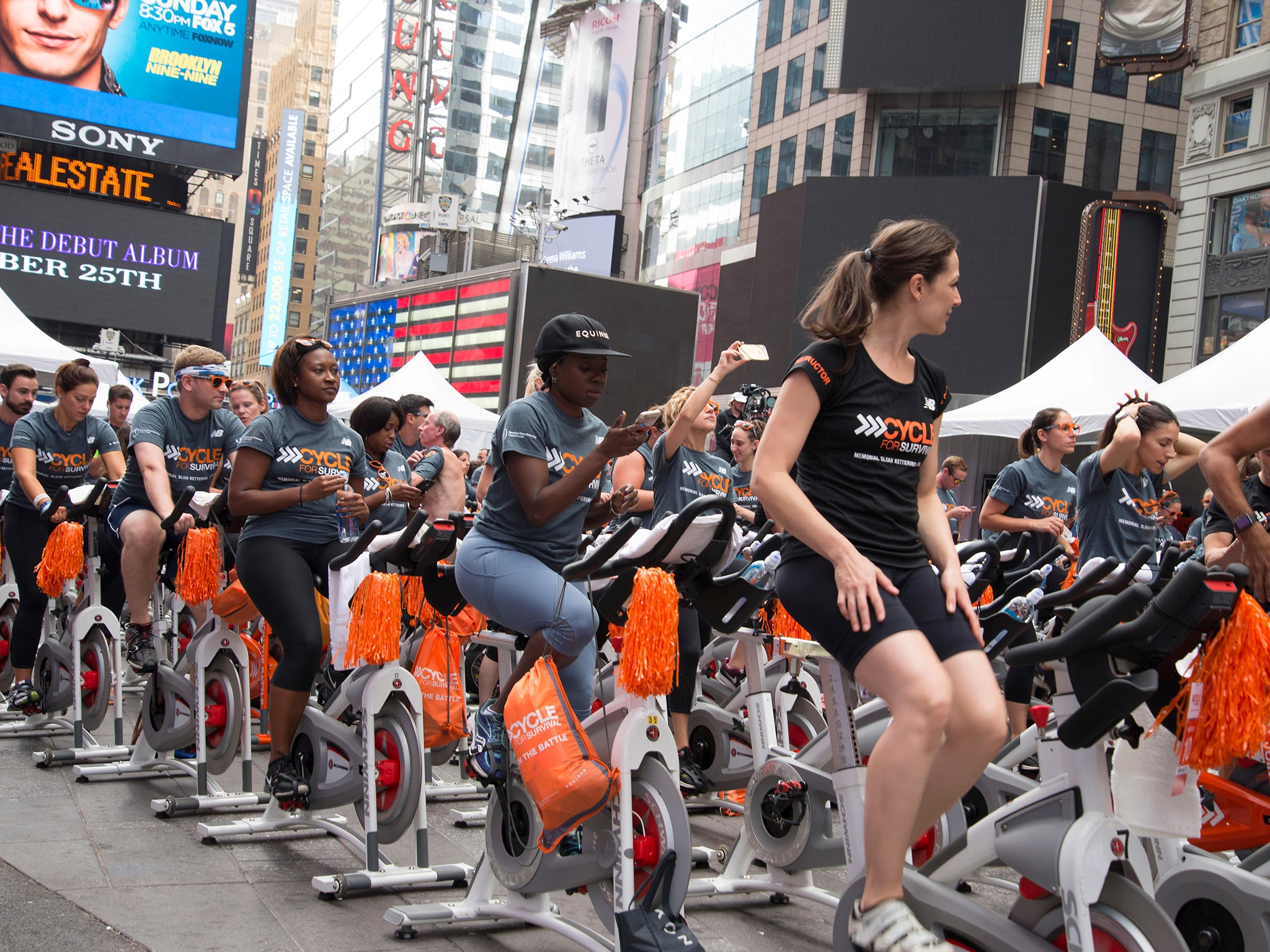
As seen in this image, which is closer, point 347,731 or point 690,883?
point 690,883

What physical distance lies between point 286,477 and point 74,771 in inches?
87.5

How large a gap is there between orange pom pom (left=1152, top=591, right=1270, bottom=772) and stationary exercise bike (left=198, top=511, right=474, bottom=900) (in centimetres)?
262

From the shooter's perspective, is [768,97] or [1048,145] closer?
[1048,145]

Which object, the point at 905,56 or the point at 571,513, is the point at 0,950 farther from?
the point at 905,56

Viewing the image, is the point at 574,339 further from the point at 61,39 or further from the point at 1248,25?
the point at 61,39

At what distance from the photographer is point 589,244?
58281mm

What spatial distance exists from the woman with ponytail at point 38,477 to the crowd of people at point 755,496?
1 centimetres

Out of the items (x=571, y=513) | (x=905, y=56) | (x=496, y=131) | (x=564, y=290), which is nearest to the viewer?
(x=571, y=513)

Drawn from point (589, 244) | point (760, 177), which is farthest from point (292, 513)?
point (589, 244)

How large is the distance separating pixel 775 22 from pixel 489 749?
132 ft

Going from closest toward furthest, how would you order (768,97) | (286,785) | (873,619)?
(873,619) → (286,785) → (768,97)

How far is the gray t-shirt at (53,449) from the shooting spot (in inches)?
259

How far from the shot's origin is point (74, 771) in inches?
224

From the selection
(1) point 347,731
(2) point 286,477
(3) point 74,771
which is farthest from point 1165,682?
(3) point 74,771
